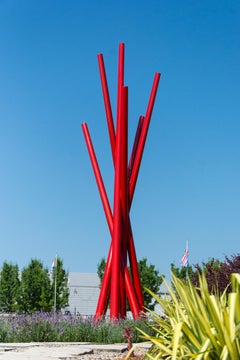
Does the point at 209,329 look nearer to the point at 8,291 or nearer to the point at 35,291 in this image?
the point at 35,291

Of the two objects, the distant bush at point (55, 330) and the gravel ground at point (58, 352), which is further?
the distant bush at point (55, 330)

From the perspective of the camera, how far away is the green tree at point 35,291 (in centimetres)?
3047

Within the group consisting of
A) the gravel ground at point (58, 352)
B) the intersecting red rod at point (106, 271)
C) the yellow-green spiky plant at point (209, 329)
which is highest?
the intersecting red rod at point (106, 271)

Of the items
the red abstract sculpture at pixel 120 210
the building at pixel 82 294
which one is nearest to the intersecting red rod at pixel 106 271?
the red abstract sculpture at pixel 120 210

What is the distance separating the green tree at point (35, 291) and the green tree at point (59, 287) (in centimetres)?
27

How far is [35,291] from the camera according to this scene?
30.7 meters

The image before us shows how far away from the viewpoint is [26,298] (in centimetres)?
3066

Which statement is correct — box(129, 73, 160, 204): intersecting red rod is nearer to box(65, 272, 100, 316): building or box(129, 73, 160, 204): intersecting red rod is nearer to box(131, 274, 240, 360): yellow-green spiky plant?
box(131, 274, 240, 360): yellow-green spiky plant

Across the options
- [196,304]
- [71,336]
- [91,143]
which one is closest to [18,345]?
[71,336]

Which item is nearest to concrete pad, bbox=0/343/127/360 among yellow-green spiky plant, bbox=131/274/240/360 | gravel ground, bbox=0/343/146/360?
gravel ground, bbox=0/343/146/360

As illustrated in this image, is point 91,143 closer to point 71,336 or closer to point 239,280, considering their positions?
point 71,336

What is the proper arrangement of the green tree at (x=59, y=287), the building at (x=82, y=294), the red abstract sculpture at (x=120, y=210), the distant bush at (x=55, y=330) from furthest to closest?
the building at (x=82, y=294), the green tree at (x=59, y=287), the red abstract sculpture at (x=120, y=210), the distant bush at (x=55, y=330)

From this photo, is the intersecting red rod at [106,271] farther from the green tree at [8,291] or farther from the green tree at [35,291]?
the green tree at [8,291]

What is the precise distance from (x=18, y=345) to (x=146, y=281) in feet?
73.9
